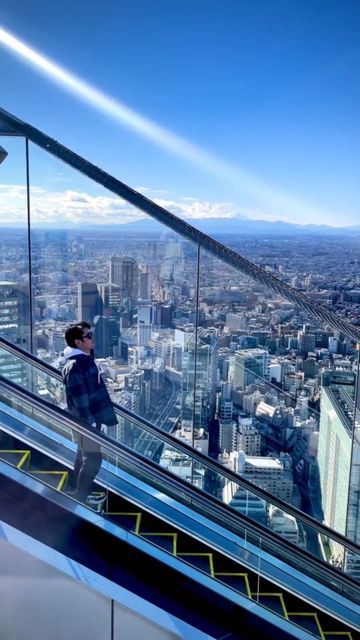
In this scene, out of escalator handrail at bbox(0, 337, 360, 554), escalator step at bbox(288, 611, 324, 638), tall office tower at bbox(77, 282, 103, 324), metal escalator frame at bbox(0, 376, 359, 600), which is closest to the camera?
metal escalator frame at bbox(0, 376, 359, 600)

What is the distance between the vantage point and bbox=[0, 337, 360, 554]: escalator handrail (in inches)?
80.0

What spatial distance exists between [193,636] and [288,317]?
2.34 metres

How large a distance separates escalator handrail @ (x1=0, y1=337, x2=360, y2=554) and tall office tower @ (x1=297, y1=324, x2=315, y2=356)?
1450 millimetres

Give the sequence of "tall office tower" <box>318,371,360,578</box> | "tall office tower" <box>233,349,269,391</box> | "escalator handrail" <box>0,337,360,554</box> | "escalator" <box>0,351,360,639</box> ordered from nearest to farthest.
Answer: "escalator" <box>0,351,360,639</box>, "escalator handrail" <box>0,337,360,554</box>, "tall office tower" <box>318,371,360,578</box>, "tall office tower" <box>233,349,269,391</box>

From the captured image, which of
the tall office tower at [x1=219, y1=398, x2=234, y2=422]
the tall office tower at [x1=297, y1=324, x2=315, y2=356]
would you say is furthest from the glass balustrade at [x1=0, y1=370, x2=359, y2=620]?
the tall office tower at [x1=297, y1=324, x2=315, y2=356]

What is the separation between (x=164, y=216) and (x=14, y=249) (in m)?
0.97

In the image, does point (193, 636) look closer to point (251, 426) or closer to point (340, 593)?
point (340, 593)

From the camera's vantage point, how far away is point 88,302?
3.07m

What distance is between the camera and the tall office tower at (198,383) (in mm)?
2709

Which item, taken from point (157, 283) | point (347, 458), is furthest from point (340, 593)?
point (157, 283)

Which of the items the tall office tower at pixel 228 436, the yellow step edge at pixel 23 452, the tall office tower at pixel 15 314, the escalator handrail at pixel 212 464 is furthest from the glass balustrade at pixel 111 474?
the tall office tower at pixel 228 436

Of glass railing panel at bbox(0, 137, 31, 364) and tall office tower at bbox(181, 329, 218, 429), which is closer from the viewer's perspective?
glass railing panel at bbox(0, 137, 31, 364)

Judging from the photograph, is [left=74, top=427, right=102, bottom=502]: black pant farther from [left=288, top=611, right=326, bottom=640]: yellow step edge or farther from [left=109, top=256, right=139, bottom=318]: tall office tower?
[left=109, top=256, right=139, bottom=318]: tall office tower

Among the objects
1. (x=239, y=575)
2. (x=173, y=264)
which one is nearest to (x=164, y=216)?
(x=173, y=264)
